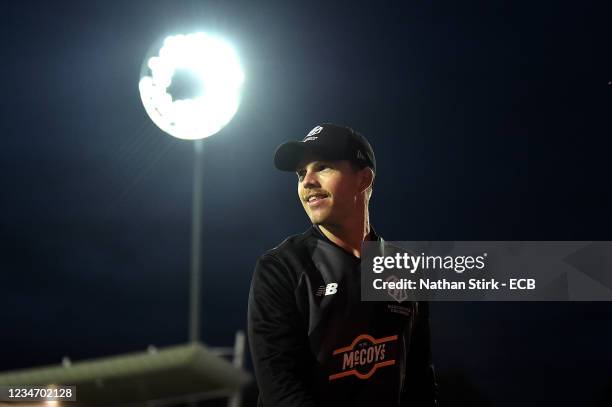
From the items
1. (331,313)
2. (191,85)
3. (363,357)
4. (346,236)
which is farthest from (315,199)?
(191,85)

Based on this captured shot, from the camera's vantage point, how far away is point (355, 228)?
4180 mm

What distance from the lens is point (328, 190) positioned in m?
4.11

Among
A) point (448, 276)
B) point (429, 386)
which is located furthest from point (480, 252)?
point (429, 386)

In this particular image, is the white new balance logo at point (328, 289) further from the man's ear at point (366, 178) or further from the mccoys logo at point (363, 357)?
the man's ear at point (366, 178)

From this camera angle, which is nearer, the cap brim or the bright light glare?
the cap brim

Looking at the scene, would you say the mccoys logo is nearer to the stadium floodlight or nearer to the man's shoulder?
the man's shoulder

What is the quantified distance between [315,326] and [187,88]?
4.90 meters

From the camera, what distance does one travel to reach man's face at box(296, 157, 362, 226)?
4.10 metres

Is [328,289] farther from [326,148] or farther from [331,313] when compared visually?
[326,148]

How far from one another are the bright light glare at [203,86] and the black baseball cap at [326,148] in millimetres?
3666

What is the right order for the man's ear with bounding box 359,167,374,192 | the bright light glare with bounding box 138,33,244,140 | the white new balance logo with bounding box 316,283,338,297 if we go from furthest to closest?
the bright light glare with bounding box 138,33,244,140, the man's ear with bounding box 359,167,374,192, the white new balance logo with bounding box 316,283,338,297

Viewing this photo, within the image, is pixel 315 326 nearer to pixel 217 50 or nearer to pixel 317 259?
pixel 317 259

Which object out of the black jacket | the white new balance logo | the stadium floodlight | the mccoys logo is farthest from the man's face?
the stadium floodlight

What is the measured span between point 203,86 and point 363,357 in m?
5.29
